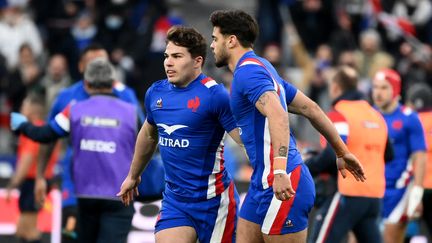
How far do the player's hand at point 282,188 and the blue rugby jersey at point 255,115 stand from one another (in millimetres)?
472

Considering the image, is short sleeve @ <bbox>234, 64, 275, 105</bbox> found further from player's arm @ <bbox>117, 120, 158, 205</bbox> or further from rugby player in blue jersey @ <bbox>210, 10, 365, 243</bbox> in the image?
player's arm @ <bbox>117, 120, 158, 205</bbox>

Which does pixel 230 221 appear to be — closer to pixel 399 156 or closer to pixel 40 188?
pixel 40 188

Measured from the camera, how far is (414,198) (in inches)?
448

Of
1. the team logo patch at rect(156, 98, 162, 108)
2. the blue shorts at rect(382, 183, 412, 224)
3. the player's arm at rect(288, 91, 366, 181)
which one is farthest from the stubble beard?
the blue shorts at rect(382, 183, 412, 224)

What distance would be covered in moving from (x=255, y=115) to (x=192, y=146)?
76cm

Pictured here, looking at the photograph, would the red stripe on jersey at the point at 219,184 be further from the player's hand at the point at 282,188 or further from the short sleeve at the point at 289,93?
the player's hand at the point at 282,188

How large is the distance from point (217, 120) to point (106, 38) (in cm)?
1036

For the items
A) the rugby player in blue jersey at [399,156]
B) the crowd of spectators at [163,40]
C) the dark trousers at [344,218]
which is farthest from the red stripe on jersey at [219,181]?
the crowd of spectators at [163,40]

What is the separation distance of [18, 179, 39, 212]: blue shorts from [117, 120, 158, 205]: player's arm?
3.77 meters

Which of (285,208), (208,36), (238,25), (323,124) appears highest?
(238,25)

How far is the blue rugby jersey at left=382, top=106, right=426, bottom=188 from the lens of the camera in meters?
11.4

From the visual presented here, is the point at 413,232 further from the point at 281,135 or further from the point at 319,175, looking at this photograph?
the point at 281,135

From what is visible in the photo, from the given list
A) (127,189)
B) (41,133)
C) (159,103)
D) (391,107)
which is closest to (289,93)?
Answer: (159,103)

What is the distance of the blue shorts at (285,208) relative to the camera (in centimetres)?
770
